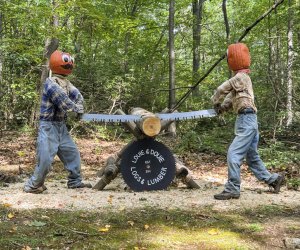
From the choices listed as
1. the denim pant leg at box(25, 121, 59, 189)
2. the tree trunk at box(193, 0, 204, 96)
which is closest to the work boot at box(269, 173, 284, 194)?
the denim pant leg at box(25, 121, 59, 189)

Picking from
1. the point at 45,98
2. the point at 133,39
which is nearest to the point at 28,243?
the point at 45,98

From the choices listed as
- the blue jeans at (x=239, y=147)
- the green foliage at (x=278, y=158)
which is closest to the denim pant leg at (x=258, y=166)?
the blue jeans at (x=239, y=147)

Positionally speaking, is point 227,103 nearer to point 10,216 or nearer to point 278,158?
point 278,158

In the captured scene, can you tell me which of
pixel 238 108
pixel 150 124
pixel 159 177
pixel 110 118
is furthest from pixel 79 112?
pixel 238 108

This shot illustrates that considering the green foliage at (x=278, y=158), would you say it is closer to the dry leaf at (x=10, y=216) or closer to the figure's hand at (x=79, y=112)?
the figure's hand at (x=79, y=112)

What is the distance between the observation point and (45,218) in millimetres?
4395

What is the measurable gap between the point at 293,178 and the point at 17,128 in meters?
10.7

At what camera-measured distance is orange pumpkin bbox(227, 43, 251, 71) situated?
5.70 m

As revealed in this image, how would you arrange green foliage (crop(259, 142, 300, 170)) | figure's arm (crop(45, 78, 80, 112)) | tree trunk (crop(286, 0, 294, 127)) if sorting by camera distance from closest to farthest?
figure's arm (crop(45, 78, 80, 112)) → green foliage (crop(259, 142, 300, 170)) → tree trunk (crop(286, 0, 294, 127))

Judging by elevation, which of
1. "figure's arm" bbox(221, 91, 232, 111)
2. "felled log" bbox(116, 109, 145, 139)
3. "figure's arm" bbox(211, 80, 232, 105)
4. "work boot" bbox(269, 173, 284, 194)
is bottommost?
"work boot" bbox(269, 173, 284, 194)

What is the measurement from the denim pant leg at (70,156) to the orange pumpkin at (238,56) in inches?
106

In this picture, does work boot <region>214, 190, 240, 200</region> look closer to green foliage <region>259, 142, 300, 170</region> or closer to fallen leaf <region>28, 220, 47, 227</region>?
green foliage <region>259, 142, 300, 170</region>

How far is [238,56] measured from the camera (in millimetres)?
5719

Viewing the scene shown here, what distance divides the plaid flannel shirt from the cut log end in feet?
3.28
